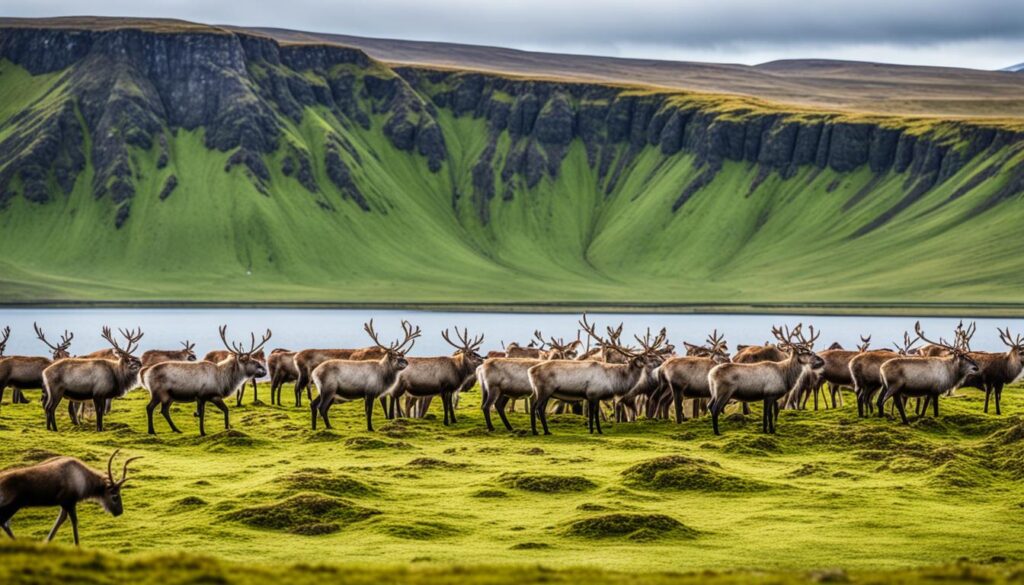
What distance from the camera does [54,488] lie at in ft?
77.8

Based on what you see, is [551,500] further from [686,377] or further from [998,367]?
[998,367]

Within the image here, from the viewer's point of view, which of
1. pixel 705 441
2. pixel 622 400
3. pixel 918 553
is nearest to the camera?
pixel 918 553

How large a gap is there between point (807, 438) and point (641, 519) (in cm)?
1270

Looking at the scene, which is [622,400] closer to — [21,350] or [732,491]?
[732,491]

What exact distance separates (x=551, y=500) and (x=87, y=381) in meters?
16.0

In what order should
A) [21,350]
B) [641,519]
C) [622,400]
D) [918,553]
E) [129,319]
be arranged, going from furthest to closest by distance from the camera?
[129,319] < [21,350] < [622,400] < [641,519] < [918,553]

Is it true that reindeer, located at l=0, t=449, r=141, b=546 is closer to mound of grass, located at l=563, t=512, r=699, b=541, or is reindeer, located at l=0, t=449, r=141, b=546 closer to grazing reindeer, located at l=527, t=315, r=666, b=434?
mound of grass, located at l=563, t=512, r=699, b=541

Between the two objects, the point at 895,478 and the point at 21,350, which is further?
the point at 21,350

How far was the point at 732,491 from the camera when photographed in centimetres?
3153

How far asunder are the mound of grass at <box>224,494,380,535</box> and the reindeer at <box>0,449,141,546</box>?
3.45 metres

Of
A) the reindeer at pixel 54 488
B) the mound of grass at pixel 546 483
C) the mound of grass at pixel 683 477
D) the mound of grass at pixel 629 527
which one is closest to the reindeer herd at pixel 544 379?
the mound of grass at pixel 683 477

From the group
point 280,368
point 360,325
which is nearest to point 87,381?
point 280,368

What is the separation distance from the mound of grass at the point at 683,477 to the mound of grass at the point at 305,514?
7.02 meters

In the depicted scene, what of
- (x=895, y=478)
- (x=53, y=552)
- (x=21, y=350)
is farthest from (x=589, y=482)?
(x=21, y=350)
